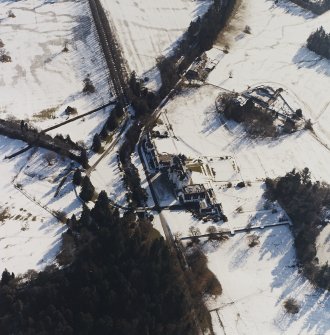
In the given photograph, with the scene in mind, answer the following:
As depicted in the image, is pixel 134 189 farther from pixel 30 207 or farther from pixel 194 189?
pixel 30 207

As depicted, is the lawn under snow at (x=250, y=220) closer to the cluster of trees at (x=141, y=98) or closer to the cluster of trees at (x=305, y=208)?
the cluster of trees at (x=305, y=208)

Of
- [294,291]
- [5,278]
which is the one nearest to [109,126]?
[5,278]

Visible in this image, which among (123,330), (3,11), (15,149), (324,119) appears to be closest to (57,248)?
(123,330)

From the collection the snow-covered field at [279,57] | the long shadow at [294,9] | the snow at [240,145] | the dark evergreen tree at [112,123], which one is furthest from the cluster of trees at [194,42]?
the long shadow at [294,9]

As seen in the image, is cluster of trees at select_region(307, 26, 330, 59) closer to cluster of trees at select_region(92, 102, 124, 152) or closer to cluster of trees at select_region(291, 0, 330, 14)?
cluster of trees at select_region(291, 0, 330, 14)

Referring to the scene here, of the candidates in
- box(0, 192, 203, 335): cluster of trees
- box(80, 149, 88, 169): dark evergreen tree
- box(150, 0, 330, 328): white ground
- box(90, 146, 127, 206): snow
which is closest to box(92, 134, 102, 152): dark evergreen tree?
box(90, 146, 127, 206): snow

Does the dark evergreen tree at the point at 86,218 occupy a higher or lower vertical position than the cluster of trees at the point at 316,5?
lower

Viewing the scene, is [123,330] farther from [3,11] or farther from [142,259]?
[3,11]
